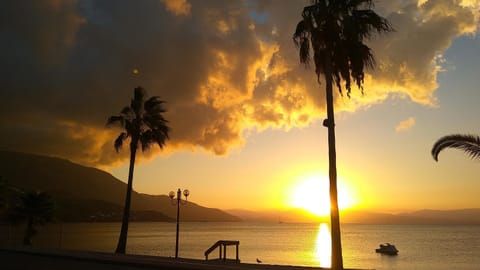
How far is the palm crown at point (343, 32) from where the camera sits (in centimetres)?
1745

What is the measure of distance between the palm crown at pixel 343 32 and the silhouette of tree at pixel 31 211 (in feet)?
131

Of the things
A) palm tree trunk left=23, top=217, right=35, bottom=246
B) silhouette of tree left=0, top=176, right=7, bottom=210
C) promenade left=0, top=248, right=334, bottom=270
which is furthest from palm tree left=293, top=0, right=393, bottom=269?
silhouette of tree left=0, top=176, right=7, bottom=210

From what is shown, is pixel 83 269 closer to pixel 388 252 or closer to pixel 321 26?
pixel 321 26

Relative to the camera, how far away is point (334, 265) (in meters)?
16.8

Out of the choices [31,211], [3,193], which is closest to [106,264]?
[31,211]

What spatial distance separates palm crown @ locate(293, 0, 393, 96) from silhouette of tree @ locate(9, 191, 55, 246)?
1573 inches

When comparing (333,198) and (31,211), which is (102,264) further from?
(31,211)

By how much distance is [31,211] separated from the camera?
154 feet

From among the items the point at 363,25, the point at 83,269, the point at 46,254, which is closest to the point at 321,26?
the point at 363,25

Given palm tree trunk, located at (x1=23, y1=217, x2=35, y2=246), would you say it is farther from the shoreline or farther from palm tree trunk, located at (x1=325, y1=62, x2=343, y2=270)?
palm tree trunk, located at (x1=325, y1=62, x2=343, y2=270)

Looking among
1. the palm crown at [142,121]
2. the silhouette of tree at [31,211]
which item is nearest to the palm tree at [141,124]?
the palm crown at [142,121]

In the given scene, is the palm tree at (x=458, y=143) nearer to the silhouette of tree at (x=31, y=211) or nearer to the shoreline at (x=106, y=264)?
the shoreline at (x=106, y=264)

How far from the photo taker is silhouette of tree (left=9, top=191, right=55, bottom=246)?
46.8 m

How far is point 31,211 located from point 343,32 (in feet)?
135
